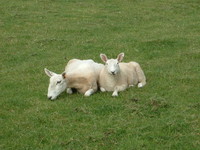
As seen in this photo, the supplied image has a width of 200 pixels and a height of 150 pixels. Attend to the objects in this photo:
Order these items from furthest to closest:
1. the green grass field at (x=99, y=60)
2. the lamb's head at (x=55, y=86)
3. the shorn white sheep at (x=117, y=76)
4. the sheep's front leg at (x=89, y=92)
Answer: the shorn white sheep at (x=117, y=76) → the sheep's front leg at (x=89, y=92) → the lamb's head at (x=55, y=86) → the green grass field at (x=99, y=60)

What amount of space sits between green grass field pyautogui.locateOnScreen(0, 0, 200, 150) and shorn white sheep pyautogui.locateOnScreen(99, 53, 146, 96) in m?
0.30

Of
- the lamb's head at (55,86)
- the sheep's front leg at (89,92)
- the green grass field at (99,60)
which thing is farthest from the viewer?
the sheep's front leg at (89,92)

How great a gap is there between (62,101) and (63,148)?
9.95 ft

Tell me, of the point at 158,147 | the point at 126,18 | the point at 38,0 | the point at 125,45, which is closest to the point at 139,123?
the point at 158,147

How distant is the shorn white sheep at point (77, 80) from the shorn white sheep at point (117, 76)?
0.29 metres

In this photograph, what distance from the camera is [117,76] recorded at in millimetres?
12297

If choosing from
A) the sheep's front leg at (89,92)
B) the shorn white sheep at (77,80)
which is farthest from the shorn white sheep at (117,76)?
the sheep's front leg at (89,92)

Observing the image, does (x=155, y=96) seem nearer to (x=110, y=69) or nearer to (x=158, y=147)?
(x=110, y=69)

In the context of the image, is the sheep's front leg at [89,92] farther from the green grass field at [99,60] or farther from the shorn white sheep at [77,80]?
the green grass field at [99,60]

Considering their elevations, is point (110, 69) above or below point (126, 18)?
above

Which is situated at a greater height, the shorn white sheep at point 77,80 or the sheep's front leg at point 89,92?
the shorn white sheep at point 77,80

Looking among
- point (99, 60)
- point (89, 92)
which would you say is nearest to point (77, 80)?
point (89, 92)

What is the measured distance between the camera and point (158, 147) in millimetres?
8344

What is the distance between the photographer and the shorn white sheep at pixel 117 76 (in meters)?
12.0
